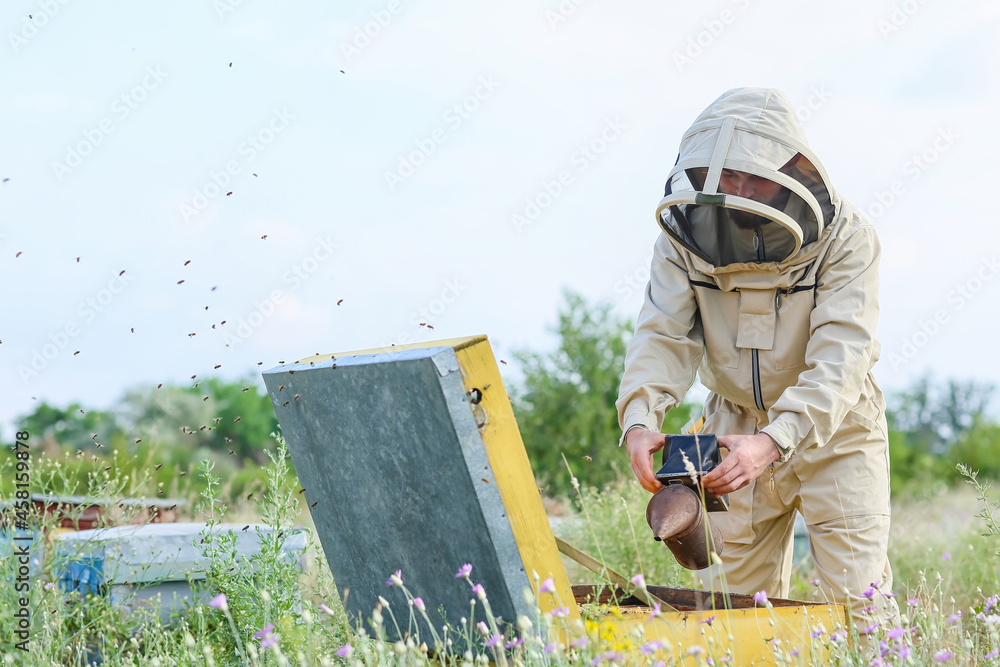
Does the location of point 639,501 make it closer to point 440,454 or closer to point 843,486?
point 843,486

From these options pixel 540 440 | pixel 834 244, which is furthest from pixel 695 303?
pixel 540 440

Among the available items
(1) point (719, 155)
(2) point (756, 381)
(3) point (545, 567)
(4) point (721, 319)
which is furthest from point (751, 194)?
(3) point (545, 567)

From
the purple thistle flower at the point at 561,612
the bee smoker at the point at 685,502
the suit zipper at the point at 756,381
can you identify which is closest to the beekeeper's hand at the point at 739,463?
the bee smoker at the point at 685,502

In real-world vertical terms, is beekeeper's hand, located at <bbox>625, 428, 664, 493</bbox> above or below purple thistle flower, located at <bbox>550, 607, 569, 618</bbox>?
above

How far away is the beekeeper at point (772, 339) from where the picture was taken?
3.03 meters

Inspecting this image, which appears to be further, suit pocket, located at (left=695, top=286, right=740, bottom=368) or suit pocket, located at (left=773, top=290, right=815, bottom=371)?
suit pocket, located at (left=695, top=286, right=740, bottom=368)

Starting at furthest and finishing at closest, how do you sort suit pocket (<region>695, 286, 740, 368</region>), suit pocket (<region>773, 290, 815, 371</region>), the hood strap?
suit pocket (<region>695, 286, 740, 368</region>), suit pocket (<region>773, 290, 815, 371</region>), the hood strap

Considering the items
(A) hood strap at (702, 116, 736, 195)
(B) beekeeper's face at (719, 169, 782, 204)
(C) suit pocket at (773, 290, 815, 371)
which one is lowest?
(C) suit pocket at (773, 290, 815, 371)

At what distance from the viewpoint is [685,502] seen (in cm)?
247

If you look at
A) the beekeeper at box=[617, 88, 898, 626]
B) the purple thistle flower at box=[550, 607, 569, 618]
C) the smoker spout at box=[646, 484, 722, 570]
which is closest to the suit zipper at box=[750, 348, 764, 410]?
the beekeeper at box=[617, 88, 898, 626]

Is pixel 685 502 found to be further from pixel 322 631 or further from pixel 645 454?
pixel 322 631

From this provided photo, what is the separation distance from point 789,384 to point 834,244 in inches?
23.4

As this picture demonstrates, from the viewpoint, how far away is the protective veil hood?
3.03 meters

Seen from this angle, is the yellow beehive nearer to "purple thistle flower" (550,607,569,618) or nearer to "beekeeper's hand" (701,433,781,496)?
"purple thistle flower" (550,607,569,618)
